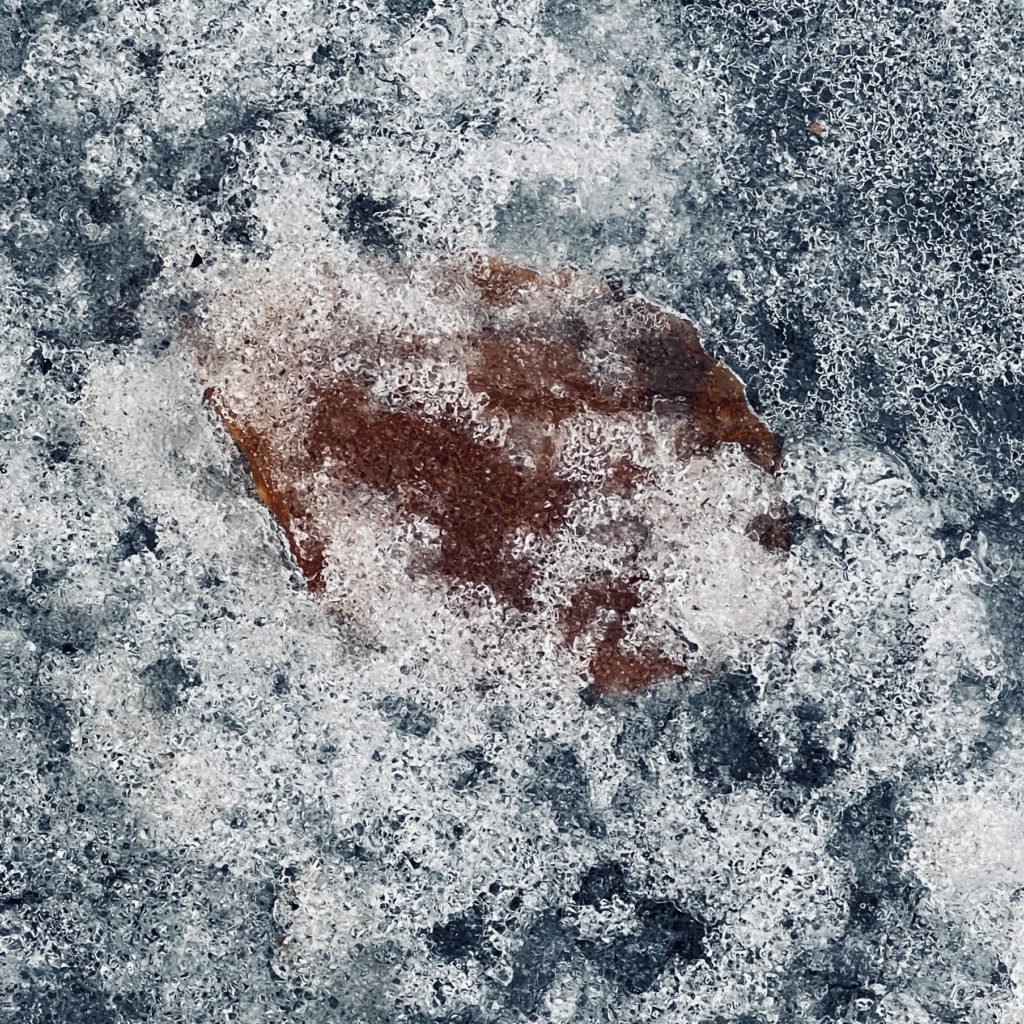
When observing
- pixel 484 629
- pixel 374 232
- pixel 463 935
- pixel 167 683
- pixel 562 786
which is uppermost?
pixel 374 232

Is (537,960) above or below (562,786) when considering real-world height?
below

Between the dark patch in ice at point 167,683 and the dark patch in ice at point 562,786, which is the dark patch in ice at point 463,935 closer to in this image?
the dark patch in ice at point 562,786

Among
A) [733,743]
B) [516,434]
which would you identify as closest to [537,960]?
[733,743]

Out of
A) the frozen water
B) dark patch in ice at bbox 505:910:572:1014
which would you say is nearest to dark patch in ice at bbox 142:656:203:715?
the frozen water

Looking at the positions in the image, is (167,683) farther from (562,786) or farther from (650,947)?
(650,947)

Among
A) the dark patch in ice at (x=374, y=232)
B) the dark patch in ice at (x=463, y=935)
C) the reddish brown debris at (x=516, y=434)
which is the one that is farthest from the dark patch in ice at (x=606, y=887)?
the dark patch in ice at (x=374, y=232)

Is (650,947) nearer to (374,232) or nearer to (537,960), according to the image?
(537,960)
